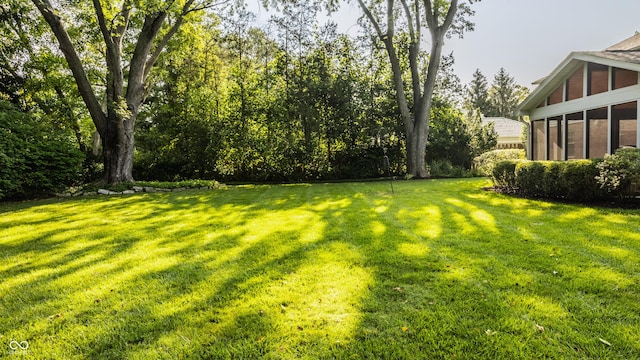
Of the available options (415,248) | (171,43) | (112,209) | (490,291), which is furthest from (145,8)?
(490,291)

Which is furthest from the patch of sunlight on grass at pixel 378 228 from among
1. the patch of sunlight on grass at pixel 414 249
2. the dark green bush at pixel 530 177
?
the dark green bush at pixel 530 177

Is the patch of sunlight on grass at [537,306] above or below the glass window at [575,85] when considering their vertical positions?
below

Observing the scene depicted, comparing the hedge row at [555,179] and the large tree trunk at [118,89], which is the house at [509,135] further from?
the large tree trunk at [118,89]

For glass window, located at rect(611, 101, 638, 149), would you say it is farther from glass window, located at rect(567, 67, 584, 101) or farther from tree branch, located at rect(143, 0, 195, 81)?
→ tree branch, located at rect(143, 0, 195, 81)

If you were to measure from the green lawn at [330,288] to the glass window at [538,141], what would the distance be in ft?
23.8

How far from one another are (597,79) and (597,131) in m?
1.47

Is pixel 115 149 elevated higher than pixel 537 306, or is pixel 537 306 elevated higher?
pixel 115 149

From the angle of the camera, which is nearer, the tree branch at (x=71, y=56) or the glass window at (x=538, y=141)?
the tree branch at (x=71, y=56)

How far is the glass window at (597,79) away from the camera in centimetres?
948

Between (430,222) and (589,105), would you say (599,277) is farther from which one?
(589,105)

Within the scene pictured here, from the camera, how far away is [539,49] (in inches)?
1115

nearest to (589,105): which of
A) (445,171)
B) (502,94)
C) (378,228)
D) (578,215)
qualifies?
(578,215)

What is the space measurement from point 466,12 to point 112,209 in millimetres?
15247

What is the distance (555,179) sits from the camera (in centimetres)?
725
